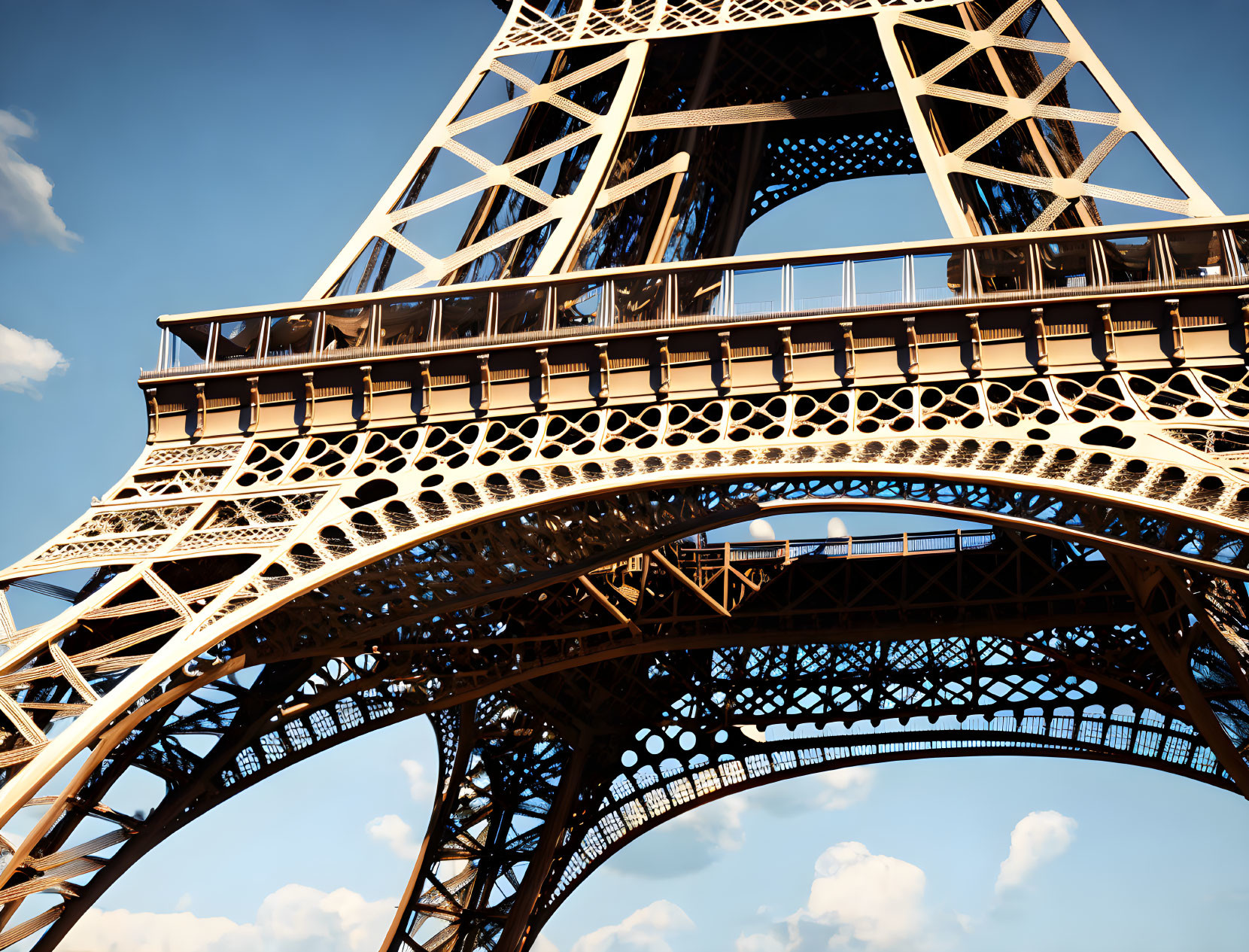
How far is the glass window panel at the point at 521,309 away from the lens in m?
17.2

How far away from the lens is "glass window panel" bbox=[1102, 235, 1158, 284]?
15547 mm

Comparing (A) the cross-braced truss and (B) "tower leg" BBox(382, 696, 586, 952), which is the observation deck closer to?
(A) the cross-braced truss

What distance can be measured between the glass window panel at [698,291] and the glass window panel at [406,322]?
3.15m

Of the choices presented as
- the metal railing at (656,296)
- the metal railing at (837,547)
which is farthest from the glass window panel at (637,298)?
the metal railing at (837,547)

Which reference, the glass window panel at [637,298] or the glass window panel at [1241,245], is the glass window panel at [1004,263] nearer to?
the glass window panel at [1241,245]

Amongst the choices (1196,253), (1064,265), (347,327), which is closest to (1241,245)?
(1196,253)

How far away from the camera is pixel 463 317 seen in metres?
17.5

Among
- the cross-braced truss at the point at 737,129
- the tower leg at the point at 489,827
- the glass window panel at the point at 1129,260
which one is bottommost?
the tower leg at the point at 489,827

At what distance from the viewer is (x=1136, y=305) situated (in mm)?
15398

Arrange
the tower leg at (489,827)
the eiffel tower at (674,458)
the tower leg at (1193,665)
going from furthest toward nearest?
1. the tower leg at (489,827)
2. the tower leg at (1193,665)
3. the eiffel tower at (674,458)

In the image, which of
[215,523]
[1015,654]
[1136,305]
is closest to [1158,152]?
[1136,305]

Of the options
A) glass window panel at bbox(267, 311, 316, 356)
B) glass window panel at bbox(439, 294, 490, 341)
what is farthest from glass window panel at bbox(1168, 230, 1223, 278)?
glass window panel at bbox(267, 311, 316, 356)

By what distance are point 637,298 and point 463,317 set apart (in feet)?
7.28

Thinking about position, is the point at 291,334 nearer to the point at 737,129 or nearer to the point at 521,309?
the point at 521,309
